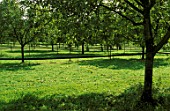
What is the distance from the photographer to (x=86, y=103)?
10883mm

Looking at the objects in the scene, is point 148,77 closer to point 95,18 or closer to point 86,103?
point 86,103

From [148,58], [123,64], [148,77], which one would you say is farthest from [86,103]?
[123,64]

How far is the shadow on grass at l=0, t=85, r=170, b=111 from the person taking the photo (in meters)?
9.93

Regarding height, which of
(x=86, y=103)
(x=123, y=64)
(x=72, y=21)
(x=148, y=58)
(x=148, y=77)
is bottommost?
(x=123, y=64)

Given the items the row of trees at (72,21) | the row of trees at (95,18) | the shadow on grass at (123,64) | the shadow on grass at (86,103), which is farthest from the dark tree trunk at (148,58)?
the shadow on grass at (123,64)

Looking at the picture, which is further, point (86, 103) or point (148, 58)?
A: point (86, 103)

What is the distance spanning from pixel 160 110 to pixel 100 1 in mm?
4830

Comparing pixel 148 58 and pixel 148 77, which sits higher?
pixel 148 58

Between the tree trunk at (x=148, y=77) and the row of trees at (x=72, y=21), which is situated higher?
the row of trees at (x=72, y=21)

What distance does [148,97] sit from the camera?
1053cm

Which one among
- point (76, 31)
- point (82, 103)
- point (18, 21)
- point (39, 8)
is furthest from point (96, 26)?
point (18, 21)

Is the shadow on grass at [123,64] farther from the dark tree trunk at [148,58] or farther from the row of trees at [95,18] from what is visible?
the dark tree trunk at [148,58]

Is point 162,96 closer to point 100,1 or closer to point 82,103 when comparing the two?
→ point 82,103

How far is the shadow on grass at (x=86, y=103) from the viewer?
Answer: 993cm
